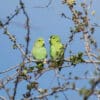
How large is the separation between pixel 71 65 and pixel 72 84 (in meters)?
0.65

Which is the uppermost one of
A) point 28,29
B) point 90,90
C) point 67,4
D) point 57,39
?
point 90,90

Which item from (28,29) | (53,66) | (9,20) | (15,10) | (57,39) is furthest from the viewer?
(57,39)

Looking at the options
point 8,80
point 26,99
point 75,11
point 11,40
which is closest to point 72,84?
point 26,99

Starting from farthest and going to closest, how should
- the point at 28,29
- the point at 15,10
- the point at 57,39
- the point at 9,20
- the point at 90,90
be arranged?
the point at 57,39, the point at 9,20, the point at 15,10, the point at 28,29, the point at 90,90

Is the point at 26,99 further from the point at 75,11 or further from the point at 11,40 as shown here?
the point at 75,11

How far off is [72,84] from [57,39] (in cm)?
237

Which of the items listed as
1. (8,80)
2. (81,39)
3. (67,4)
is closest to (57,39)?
(67,4)

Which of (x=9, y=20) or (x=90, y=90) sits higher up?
(x=90, y=90)

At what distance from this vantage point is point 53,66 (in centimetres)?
371

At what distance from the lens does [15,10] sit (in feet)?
10.1

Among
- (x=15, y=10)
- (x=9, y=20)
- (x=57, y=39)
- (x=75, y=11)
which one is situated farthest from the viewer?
(x=57, y=39)

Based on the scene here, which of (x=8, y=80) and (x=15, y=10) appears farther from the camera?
(x=8, y=80)

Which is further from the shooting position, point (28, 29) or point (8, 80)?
point (8, 80)

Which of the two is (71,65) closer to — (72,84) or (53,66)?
(53,66)
